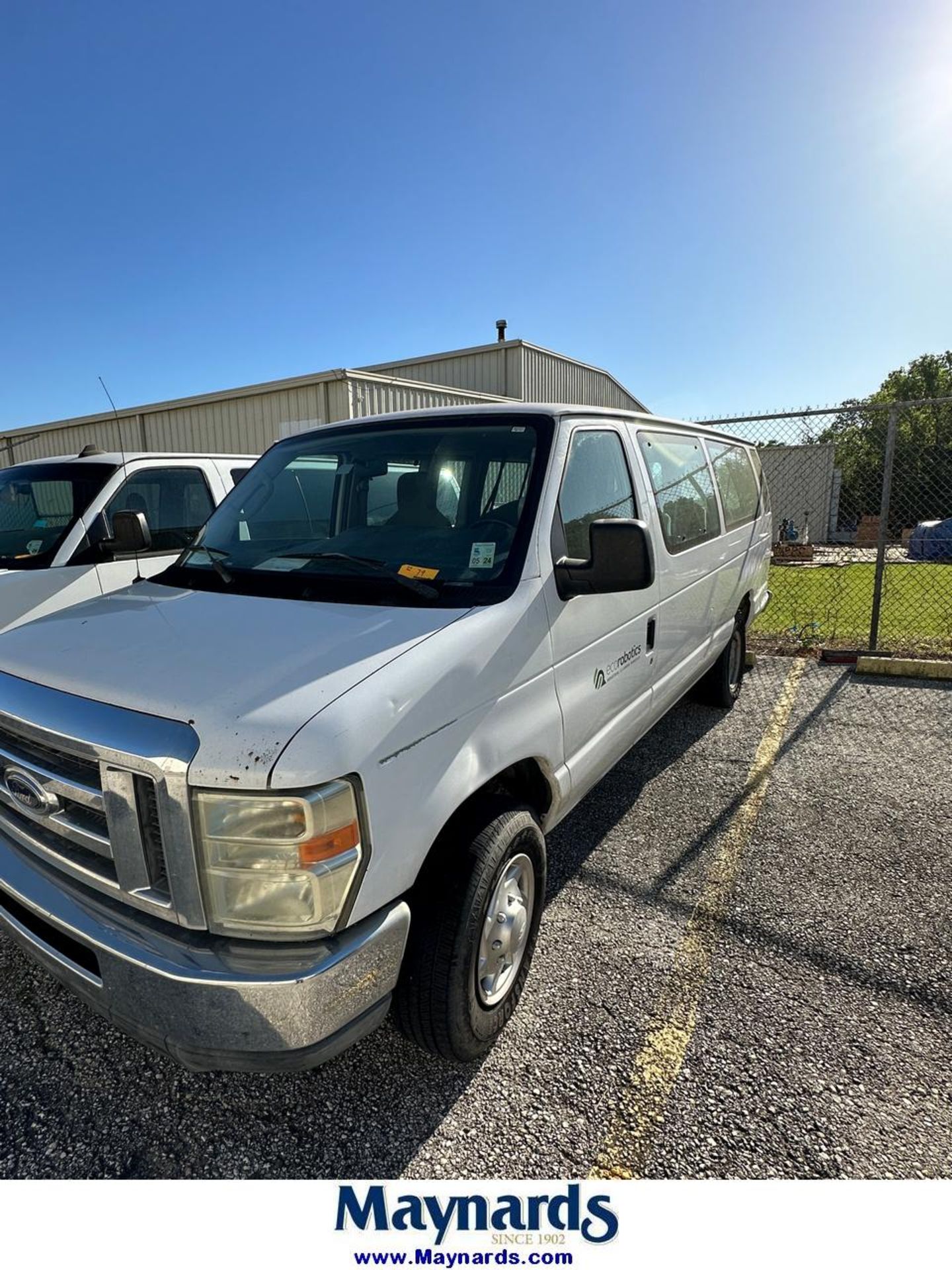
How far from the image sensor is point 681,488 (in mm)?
4078

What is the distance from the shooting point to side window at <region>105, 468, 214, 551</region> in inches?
211

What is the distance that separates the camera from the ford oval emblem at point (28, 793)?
1991mm

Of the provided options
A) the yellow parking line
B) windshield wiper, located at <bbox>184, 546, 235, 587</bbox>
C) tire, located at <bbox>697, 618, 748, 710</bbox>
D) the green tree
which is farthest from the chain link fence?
windshield wiper, located at <bbox>184, 546, 235, 587</bbox>

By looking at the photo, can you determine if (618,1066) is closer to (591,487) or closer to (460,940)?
(460,940)

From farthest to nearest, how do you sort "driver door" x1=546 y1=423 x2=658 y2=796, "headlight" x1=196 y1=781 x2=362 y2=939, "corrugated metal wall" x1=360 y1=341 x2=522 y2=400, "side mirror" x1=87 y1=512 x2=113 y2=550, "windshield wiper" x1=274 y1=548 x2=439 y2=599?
"corrugated metal wall" x1=360 y1=341 x2=522 y2=400 → "side mirror" x1=87 y1=512 x2=113 y2=550 → "driver door" x1=546 y1=423 x2=658 y2=796 → "windshield wiper" x1=274 y1=548 x2=439 y2=599 → "headlight" x1=196 y1=781 x2=362 y2=939

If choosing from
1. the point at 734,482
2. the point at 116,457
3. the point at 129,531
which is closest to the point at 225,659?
the point at 129,531

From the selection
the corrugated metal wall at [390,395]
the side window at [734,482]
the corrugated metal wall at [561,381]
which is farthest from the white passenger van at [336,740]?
the corrugated metal wall at [561,381]

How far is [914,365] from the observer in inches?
2426

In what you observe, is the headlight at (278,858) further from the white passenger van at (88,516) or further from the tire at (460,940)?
the white passenger van at (88,516)

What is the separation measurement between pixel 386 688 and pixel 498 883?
0.81 m

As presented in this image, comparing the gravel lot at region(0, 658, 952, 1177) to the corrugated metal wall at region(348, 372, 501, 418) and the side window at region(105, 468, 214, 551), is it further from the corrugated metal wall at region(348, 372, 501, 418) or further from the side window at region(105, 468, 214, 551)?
the corrugated metal wall at region(348, 372, 501, 418)

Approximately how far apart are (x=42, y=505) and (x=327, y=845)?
506cm

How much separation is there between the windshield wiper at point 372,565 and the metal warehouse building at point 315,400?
22.0 ft

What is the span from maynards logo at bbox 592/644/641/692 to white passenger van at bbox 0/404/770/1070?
19 millimetres
